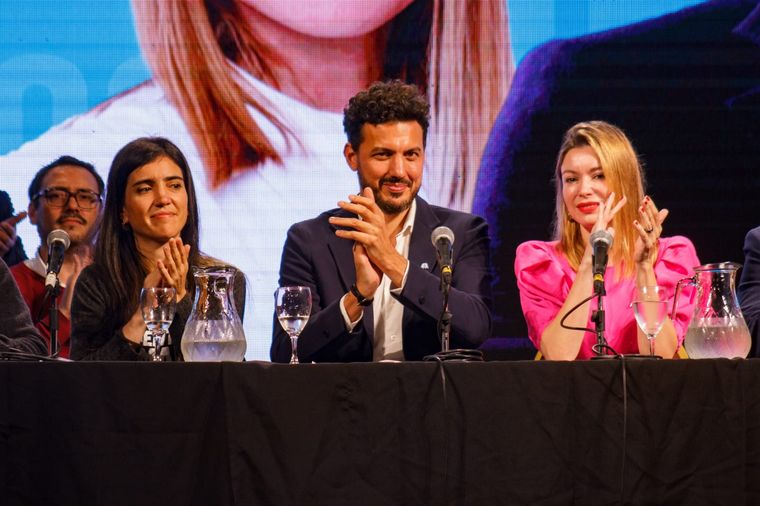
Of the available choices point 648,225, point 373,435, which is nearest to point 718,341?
point 648,225

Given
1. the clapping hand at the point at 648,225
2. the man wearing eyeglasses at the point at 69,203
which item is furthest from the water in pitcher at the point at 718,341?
the man wearing eyeglasses at the point at 69,203

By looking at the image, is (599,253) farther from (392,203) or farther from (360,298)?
(392,203)

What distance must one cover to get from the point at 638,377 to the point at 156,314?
121 cm

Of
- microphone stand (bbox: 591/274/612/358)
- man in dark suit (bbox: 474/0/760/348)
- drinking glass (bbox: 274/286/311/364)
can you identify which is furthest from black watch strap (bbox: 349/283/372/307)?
man in dark suit (bbox: 474/0/760/348)

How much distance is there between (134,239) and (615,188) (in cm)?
164

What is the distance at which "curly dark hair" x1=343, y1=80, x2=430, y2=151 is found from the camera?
343cm

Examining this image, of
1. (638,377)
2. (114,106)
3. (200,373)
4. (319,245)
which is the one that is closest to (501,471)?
(638,377)

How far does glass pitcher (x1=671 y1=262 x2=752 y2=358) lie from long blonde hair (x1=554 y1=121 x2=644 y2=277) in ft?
2.99

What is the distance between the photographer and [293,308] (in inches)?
101

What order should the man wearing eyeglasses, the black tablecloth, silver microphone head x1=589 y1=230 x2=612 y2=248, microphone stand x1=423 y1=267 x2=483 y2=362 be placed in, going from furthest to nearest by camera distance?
the man wearing eyeglasses
silver microphone head x1=589 y1=230 x2=612 y2=248
microphone stand x1=423 y1=267 x2=483 y2=362
the black tablecloth

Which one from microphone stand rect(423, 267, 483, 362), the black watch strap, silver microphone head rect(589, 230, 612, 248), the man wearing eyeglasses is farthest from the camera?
the man wearing eyeglasses

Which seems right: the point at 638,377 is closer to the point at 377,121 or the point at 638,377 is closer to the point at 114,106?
the point at 377,121

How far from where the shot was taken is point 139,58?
14.3 feet

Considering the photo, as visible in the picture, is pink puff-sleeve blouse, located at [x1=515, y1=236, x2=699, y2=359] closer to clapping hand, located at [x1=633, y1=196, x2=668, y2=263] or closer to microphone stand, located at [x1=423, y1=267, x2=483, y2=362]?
clapping hand, located at [x1=633, y1=196, x2=668, y2=263]
